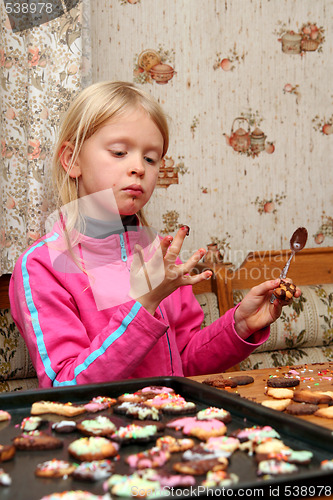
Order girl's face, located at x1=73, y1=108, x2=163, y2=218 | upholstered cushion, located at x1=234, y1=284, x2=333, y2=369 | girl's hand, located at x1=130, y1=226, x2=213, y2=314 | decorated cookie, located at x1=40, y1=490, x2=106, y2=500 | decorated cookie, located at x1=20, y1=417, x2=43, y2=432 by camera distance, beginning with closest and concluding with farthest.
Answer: decorated cookie, located at x1=40, y1=490, x2=106, y2=500
decorated cookie, located at x1=20, y1=417, x2=43, y2=432
girl's hand, located at x1=130, y1=226, x2=213, y2=314
girl's face, located at x1=73, y1=108, x2=163, y2=218
upholstered cushion, located at x1=234, y1=284, x2=333, y2=369

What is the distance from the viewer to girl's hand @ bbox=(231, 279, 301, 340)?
116 cm

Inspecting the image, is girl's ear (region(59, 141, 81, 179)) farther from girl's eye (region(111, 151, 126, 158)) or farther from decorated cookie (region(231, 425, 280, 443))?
decorated cookie (region(231, 425, 280, 443))

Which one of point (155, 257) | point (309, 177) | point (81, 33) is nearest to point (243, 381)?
point (155, 257)

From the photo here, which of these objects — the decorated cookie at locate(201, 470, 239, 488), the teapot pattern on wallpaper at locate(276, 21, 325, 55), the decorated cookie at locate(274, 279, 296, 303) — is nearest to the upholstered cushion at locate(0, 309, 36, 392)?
the decorated cookie at locate(274, 279, 296, 303)

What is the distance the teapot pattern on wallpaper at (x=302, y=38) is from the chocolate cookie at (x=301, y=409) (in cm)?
167

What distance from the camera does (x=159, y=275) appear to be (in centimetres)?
102

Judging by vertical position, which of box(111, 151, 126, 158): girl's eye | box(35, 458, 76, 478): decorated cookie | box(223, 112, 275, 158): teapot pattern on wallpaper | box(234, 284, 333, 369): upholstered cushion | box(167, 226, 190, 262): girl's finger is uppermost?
box(223, 112, 275, 158): teapot pattern on wallpaper

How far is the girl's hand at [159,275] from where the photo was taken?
979 mm

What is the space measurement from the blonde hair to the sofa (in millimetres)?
612

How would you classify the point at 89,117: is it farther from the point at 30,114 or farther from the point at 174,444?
the point at 174,444

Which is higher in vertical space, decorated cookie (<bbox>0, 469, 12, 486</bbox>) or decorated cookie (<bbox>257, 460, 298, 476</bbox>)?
decorated cookie (<bbox>257, 460, 298, 476</bbox>)

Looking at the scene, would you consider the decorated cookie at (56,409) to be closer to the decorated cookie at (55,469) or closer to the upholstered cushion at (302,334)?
the decorated cookie at (55,469)

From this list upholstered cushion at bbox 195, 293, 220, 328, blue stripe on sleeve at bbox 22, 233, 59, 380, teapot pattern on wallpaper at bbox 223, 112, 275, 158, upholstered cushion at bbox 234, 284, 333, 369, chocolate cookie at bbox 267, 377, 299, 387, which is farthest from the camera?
teapot pattern on wallpaper at bbox 223, 112, 275, 158

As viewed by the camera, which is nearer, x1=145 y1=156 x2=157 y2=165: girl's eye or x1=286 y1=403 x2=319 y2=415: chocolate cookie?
x1=286 y1=403 x2=319 y2=415: chocolate cookie
